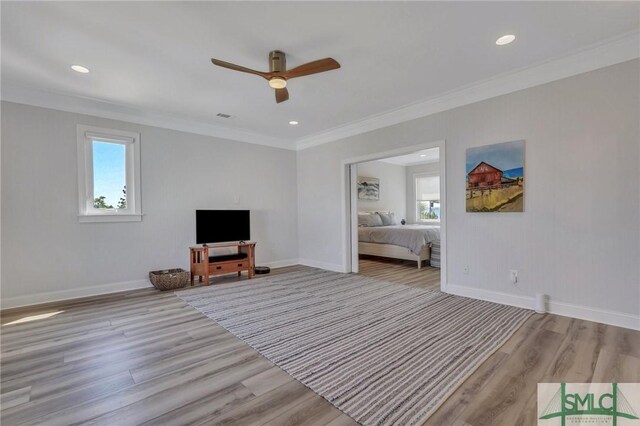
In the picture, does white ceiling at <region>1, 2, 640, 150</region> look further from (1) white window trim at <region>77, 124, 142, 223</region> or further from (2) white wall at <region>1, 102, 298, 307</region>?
(2) white wall at <region>1, 102, 298, 307</region>

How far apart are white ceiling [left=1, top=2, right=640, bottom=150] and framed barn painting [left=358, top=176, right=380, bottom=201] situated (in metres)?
3.93

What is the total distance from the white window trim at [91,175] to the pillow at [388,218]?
554 cm

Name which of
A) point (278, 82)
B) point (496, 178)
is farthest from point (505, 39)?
point (278, 82)

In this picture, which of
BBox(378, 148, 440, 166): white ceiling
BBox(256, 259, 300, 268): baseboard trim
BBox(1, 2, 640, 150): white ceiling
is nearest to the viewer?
BBox(1, 2, 640, 150): white ceiling

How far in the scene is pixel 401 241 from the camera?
595cm

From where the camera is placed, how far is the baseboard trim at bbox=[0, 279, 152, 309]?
354 cm

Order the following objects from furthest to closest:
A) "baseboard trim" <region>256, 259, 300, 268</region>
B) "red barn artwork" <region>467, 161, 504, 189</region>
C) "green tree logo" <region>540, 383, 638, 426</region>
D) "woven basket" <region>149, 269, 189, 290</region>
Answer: "baseboard trim" <region>256, 259, 300, 268</region>
"woven basket" <region>149, 269, 189, 290</region>
"red barn artwork" <region>467, 161, 504, 189</region>
"green tree logo" <region>540, 383, 638, 426</region>

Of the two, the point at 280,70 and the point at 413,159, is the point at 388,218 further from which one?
the point at 280,70

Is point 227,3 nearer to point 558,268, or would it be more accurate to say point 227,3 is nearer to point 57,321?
point 57,321

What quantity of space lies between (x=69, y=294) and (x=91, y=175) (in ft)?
5.31

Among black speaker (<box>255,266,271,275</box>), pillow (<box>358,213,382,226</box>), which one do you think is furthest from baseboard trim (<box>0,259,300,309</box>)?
pillow (<box>358,213,382,226</box>)

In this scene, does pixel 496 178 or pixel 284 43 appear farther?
pixel 496 178

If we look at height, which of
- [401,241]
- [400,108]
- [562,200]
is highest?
[400,108]

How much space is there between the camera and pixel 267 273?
5375mm
